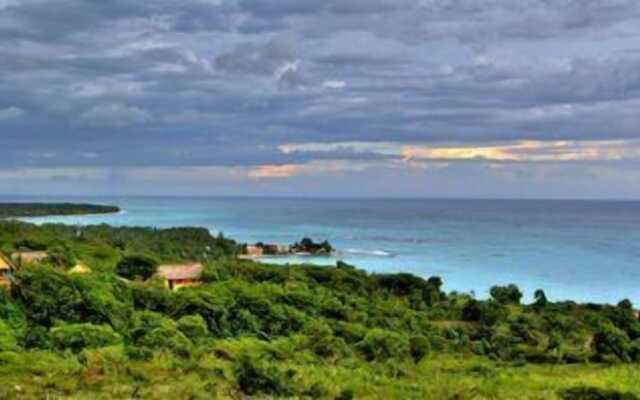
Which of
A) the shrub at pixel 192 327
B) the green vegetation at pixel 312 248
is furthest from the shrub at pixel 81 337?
the green vegetation at pixel 312 248

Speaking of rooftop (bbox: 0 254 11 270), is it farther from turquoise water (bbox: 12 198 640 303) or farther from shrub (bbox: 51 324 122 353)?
turquoise water (bbox: 12 198 640 303)

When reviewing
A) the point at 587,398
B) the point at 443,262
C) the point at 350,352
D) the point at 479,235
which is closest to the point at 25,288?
the point at 350,352

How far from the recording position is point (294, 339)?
34375mm

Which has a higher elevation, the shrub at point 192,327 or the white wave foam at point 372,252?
the white wave foam at point 372,252

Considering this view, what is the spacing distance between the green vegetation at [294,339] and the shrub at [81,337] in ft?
0.19

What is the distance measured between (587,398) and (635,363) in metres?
18.0

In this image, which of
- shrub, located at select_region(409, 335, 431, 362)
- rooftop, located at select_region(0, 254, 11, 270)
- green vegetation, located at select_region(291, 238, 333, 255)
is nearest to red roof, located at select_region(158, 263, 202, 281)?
rooftop, located at select_region(0, 254, 11, 270)

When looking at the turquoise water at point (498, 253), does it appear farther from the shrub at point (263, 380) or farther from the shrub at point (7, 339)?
the shrub at point (263, 380)

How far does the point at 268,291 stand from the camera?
42.1 meters

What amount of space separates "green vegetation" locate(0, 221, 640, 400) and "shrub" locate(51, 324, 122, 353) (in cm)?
6

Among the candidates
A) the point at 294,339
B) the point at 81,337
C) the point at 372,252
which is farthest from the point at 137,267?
the point at 372,252

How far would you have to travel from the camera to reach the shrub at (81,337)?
30297 mm

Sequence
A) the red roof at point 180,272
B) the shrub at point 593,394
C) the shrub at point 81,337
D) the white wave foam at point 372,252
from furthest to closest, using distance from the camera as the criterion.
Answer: the white wave foam at point 372,252
the red roof at point 180,272
the shrub at point 81,337
the shrub at point 593,394

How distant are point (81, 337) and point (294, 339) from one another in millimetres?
8591
